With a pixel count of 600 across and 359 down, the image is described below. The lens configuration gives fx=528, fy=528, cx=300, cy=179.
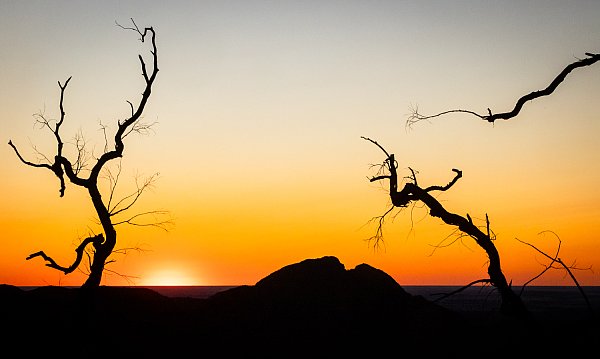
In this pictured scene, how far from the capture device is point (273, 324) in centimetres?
1912

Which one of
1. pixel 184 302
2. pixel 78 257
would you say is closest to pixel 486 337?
pixel 184 302

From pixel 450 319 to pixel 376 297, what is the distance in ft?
9.60

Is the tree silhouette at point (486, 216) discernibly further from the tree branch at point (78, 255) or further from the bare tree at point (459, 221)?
the tree branch at point (78, 255)

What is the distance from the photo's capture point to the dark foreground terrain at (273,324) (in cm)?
1661

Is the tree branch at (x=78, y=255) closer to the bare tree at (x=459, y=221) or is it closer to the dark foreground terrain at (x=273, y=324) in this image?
the dark foreground terrain at (x=273, y=324)

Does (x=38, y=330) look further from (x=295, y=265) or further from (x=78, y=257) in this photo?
(x=295, y=265)

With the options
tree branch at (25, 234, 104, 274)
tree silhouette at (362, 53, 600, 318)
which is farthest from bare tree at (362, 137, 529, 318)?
tree branch at (25, 234, 104, 274)

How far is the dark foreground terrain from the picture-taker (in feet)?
54.5

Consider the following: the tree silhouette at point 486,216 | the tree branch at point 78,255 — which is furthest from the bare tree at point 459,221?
the tree branch at point 78,255

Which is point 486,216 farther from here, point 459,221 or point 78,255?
point 78,255

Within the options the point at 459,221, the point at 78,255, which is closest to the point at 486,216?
the point at 459,221

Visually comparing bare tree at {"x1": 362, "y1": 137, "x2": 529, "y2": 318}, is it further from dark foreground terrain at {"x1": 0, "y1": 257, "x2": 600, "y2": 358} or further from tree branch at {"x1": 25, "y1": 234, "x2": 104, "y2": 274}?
tree branch at {"x1": 25, "y1": 234, "x2": 104, "y2": 274}

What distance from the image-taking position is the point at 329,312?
1978cm

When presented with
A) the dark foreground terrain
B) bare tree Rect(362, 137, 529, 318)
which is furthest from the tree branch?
bare tree Rect(362, 137, 529, 318)
